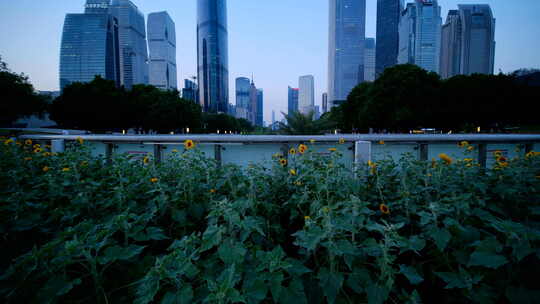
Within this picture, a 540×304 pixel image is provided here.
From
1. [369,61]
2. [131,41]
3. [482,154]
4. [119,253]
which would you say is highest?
[131,41]

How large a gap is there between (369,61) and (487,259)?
600 ft

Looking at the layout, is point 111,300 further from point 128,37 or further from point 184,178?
point 128,37

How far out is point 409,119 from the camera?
1043 inches

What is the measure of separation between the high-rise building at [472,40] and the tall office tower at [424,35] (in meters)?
6.29

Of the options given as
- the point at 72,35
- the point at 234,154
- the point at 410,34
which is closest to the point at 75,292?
the point at 234,154

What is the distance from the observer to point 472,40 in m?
92.6

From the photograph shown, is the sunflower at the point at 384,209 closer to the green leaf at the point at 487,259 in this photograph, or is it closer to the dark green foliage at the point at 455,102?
the green leaf at the point at 487,259

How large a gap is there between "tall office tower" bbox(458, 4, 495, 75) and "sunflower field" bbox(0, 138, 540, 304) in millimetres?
114495

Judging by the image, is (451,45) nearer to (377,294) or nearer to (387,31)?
(387,31)

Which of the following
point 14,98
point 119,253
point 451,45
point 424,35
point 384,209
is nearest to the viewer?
point 119,253

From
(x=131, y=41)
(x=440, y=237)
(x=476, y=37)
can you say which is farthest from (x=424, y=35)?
(x=131, y=41)

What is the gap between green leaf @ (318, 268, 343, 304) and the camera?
1.13 m

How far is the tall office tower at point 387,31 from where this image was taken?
145 meters

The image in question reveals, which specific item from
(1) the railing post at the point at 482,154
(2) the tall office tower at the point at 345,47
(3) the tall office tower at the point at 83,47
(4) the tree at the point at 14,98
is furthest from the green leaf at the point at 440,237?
(2) the tall office tower at the point at 345,47
